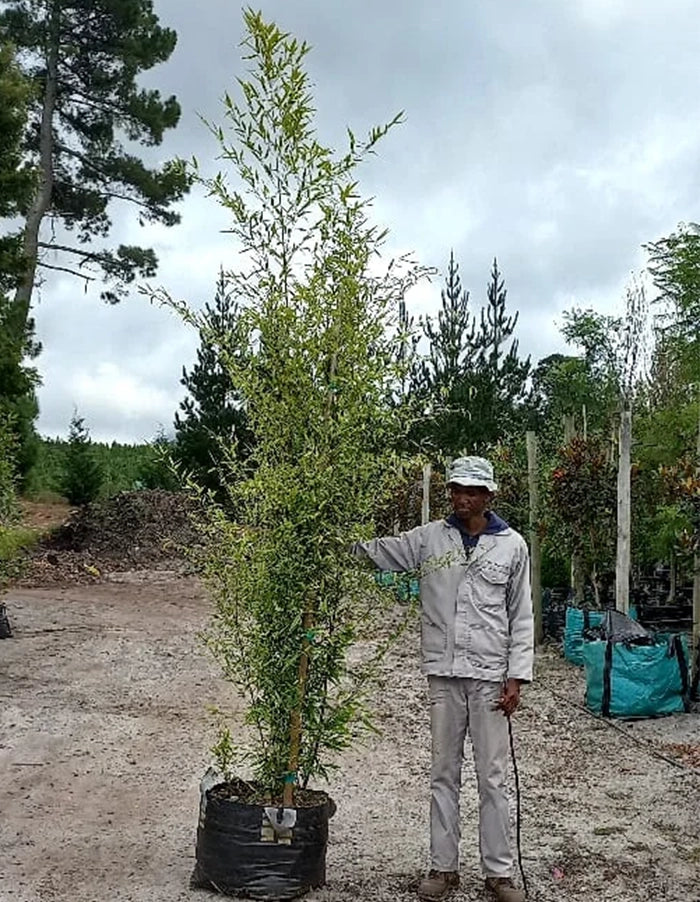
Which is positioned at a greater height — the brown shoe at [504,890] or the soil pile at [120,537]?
the soil pile at [120,537]

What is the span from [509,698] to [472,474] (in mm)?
897

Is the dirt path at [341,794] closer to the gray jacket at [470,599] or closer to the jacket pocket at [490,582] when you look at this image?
the gray jacket at [470,599]

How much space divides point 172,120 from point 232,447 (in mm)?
19767

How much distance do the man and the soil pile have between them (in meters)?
15.5

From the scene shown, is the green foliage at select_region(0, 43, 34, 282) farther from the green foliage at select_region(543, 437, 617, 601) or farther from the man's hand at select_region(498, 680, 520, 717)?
the man's hand at select_region(498, 680, 520, 717)

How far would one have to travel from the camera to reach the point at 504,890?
4289 mm

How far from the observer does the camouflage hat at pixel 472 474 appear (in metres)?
4.41

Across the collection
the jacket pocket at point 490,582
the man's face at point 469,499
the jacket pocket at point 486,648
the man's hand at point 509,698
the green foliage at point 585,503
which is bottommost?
the man's hand at point 509,698

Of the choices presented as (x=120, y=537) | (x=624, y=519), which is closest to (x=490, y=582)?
(x=624, y=519)

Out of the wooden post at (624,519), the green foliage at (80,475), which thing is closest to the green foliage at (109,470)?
the green foliage at (80,475)

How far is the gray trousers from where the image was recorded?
4.35 metres

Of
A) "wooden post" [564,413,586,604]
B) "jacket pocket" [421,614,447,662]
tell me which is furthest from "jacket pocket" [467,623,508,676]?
"wooden post" [564,413,586,604]

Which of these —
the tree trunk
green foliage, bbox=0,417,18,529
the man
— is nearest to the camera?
the man

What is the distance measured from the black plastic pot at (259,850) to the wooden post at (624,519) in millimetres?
4834
